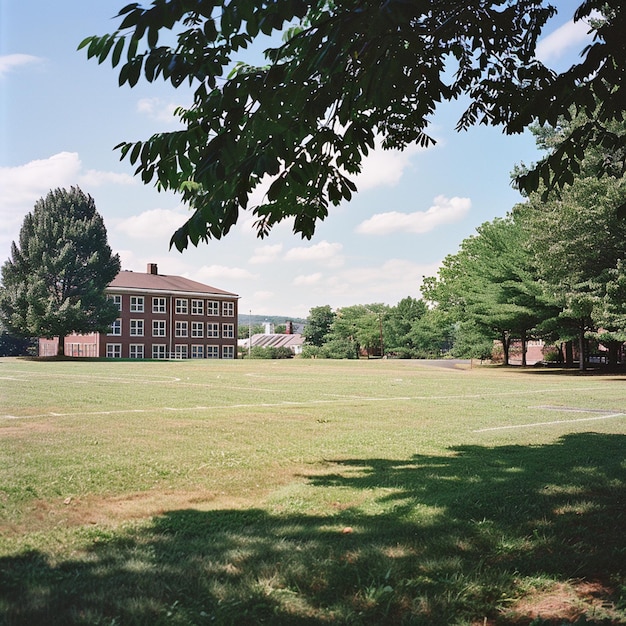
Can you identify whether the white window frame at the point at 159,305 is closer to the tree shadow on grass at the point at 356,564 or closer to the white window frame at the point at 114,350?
the white window frame at the point at 114,350

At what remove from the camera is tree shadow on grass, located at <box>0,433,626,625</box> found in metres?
3.33

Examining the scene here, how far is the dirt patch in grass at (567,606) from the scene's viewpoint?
3.37m

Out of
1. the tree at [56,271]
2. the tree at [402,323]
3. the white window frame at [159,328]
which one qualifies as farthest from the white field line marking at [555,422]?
the tree at [402,323]

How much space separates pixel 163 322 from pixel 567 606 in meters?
72.3

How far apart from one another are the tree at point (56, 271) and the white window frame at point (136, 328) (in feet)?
99.1

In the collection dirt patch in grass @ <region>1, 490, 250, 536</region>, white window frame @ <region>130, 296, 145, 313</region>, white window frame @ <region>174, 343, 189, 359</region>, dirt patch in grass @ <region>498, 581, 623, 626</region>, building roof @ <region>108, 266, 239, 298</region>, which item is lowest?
dirt patch in grass @ <region>498, 581, 623, 626</region>

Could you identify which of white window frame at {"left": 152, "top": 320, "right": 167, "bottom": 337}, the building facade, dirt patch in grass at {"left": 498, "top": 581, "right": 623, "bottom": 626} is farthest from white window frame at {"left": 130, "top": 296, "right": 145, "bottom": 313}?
dirt patch in grass at {"left": 498, "top": 581, "right": 623, "bottom": 626}

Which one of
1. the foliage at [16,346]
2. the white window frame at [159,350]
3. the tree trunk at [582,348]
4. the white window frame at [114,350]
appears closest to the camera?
the tree trunk at [582,348]

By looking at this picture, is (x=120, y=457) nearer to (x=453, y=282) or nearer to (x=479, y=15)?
(x=479, y=15)

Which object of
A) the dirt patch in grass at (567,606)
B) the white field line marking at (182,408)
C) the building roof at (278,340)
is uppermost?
the building roof at (278,340)

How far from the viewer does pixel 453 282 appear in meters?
56.5

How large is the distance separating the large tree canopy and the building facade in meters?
59.0

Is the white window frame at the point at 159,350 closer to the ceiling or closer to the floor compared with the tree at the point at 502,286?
closer to the floor

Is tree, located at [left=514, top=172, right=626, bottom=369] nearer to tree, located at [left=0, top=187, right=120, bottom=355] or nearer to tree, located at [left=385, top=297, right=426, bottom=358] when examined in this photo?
tree, located at [left=0, top=187, right=120, bottom=355]
